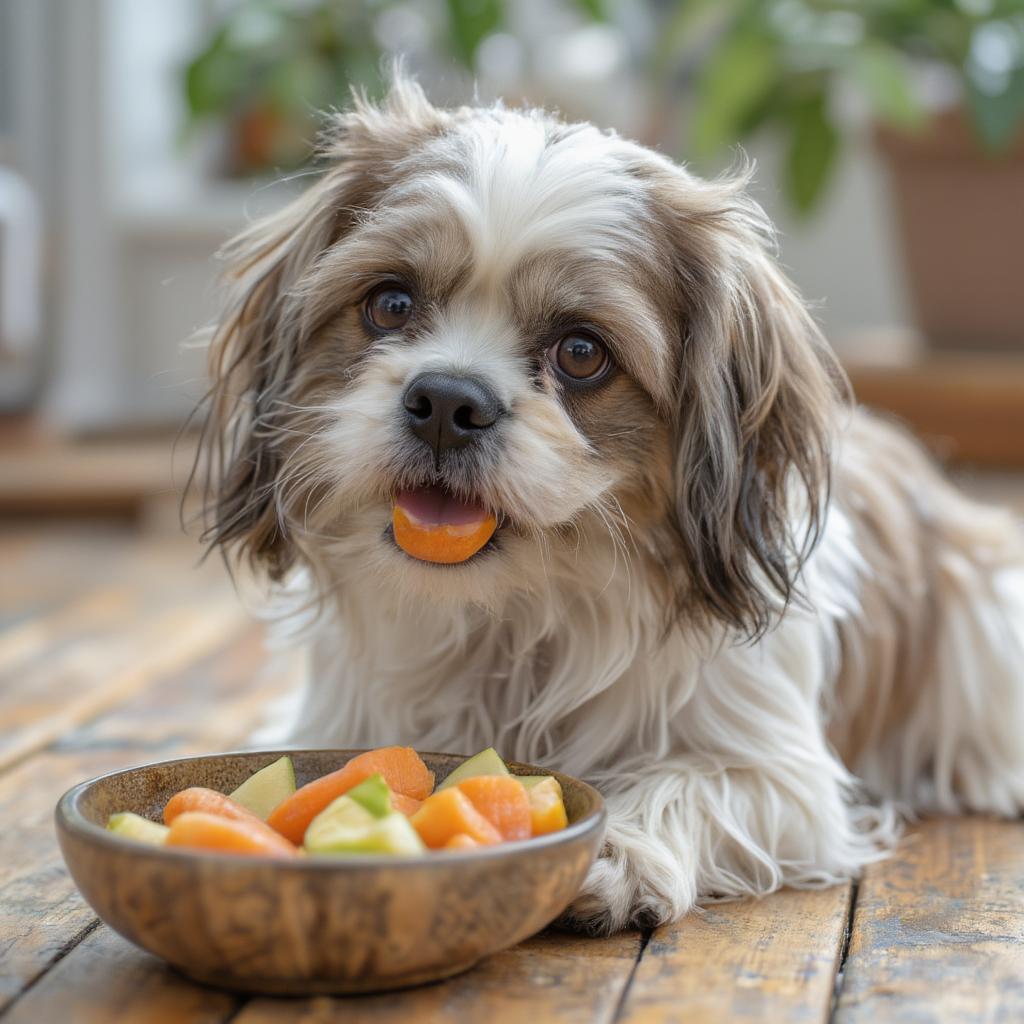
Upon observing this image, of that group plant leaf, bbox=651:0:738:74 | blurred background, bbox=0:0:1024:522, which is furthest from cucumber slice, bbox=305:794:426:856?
plant leaf, bbox=651:0:738:74

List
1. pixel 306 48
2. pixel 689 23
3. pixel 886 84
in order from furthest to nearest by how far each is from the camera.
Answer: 1. pixel 306 48
2. pixel 689 23
3. pixel 886 84

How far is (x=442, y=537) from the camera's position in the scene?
82.6 inches

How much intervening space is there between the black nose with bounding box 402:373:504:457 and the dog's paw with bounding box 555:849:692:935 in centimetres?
54

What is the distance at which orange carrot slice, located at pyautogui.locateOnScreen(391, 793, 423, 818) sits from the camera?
182 centimetres

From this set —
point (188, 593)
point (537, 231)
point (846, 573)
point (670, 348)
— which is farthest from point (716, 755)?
point (188, 593)

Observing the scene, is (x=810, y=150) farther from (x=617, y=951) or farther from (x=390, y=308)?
(x=617, y=951)

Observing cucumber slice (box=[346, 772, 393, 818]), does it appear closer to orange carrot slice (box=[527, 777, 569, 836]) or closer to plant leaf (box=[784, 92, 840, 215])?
orange carrot slice (box=[527, 777, 569, 836])

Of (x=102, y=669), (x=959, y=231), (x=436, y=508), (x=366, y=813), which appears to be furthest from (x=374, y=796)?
(x=959, y=231)

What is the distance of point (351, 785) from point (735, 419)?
75 centimetres

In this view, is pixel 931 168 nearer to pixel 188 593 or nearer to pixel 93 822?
pixel 188 593

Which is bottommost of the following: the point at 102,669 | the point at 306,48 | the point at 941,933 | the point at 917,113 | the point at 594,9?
the point at 102,669

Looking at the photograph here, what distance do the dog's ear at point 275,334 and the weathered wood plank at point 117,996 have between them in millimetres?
677

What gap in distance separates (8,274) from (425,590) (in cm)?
422

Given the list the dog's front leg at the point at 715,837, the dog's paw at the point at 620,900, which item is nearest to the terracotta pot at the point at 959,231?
the dog's front leg at the point at 715,837
